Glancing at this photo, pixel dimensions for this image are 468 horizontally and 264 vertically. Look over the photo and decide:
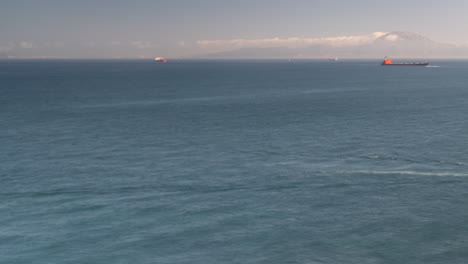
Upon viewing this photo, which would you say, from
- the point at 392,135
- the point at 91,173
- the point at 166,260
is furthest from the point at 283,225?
the point at 392,135

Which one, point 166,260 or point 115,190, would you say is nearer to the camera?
point 166,260

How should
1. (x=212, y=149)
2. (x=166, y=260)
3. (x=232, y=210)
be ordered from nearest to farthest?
(x=166, y=260), (x=232, y=210), (x=212, y=149)

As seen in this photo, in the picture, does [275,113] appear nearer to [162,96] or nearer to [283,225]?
[162,96]

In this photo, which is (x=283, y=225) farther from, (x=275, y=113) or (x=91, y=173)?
(x=275, y=113)

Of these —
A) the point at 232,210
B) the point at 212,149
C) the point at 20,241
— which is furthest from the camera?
the point at 212,149

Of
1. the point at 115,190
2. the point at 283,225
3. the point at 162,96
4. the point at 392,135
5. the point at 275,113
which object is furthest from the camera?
the point at 162,96

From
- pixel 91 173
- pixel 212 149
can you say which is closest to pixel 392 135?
pixel 212 149
